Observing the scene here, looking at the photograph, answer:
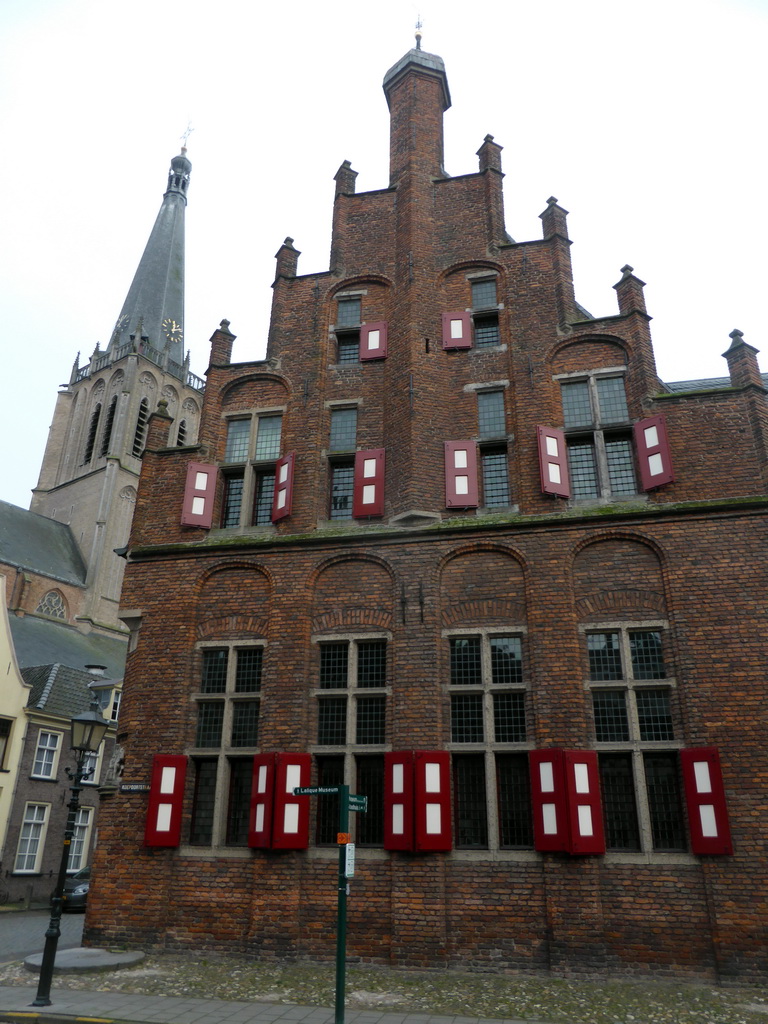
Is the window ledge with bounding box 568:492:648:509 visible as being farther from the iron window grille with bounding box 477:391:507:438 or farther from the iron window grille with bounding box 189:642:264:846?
the iron window grille with bounding box 189:642:264:846

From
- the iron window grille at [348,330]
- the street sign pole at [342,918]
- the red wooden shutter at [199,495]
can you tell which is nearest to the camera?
the street sign pole at [342,918]

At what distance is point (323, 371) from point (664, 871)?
1057cm

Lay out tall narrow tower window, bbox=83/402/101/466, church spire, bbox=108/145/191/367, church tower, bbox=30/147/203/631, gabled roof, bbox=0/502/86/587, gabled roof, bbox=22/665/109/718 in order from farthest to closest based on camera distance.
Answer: church spire, bbox=108/145/191/367 → tall narrow tower window, bbox=83/402/101/466 → church tower, bbox=30/147/203/631 → gabled roof, bbox=0/502/86/587 → gabled roof, bbox=22/665/109/718

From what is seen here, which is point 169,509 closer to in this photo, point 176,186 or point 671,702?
point 671,702

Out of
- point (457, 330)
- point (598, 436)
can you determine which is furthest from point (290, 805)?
point (457, 330)

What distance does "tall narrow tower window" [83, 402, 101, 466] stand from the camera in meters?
60.1

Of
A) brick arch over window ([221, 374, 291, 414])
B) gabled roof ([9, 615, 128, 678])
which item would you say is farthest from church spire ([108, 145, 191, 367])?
brick arch over window ([221, 374, 291, 414])

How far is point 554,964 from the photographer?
1048 centimetres

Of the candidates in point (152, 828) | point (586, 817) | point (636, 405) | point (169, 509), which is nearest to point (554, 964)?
point (586, 817)

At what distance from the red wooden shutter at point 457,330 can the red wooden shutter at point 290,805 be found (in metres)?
8.13

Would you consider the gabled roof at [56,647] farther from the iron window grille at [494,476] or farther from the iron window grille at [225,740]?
the iron window grille at [494,476]

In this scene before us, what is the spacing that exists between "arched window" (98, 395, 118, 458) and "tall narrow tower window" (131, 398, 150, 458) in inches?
71.6

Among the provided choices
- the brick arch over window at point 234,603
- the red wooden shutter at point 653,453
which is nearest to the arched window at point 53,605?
the brick arch over window at point 234,603

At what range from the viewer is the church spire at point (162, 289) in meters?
64.8
